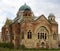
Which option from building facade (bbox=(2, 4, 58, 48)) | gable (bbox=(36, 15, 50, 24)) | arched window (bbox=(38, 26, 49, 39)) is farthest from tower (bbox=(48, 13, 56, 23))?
arched window (bbox=(38, 26, 49, 39))

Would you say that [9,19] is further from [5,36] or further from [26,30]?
[26,30]

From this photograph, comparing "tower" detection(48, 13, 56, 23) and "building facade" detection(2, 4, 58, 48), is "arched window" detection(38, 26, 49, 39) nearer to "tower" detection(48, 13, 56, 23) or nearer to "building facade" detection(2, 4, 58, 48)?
"building facade" detection(2, 4, 58, 48)

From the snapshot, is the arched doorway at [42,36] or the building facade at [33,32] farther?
the arched doorway at [42,36]

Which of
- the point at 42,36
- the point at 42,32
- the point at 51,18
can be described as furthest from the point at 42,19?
the point at 51,18

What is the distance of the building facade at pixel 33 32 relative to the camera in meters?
58.9

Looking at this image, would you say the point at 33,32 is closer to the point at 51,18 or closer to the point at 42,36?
the point at 42,36

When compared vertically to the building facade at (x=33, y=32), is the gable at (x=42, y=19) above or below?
above

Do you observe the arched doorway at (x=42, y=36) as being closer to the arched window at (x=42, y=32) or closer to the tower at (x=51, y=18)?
the arched window at (x=42, y=32)

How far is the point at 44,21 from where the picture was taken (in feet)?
199

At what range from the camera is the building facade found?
193 ft

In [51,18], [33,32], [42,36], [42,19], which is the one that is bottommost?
[42,36]

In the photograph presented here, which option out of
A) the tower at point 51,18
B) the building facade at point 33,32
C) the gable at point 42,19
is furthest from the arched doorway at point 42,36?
the tower at point 51,18

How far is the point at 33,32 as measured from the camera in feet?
196

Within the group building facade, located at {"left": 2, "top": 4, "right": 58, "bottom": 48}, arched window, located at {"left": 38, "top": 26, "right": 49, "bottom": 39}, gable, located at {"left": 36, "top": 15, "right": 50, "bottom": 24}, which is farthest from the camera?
arched window, located at {"left": 38, "top": 26, "right": 49, "bottom": 39}
